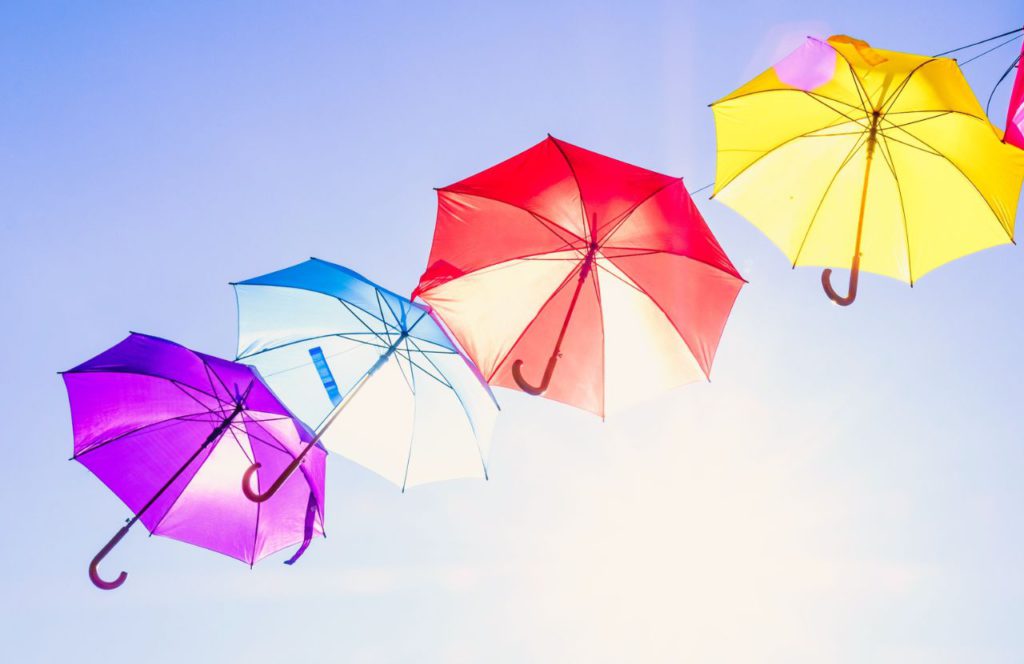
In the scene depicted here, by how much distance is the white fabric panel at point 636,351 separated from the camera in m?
7.95

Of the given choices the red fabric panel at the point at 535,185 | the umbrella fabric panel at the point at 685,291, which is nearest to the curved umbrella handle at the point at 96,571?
the red fabric panel at the point at 535,185

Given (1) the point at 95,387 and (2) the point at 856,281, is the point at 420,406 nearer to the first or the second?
(1) the point at 95,387

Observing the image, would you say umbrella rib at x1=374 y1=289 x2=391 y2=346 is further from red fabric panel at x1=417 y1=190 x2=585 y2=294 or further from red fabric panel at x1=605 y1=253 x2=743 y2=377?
red fabric panel at x1=605 y1=253 x2=743 y2=377

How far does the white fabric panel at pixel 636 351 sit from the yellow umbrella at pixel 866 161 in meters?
1.28

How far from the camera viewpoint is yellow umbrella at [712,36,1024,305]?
7012 mm

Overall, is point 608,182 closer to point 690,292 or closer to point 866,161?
point 690,292

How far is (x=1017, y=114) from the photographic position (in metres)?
6.30

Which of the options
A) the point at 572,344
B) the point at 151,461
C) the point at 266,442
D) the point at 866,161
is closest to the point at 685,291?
the point at 572,344

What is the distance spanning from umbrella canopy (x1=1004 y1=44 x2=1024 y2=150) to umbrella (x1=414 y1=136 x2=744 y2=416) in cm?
244

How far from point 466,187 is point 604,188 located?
1.25 meters

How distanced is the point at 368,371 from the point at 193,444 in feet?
6.31

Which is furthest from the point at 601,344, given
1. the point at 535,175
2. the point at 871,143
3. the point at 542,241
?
the point at 871,143

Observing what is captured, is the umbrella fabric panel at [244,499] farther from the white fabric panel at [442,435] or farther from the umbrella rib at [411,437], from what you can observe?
the white fabric panel at [442,435]

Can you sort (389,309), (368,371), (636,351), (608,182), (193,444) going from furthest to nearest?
(636,351), (193,444), (368,371), (608,182), (389,309)
